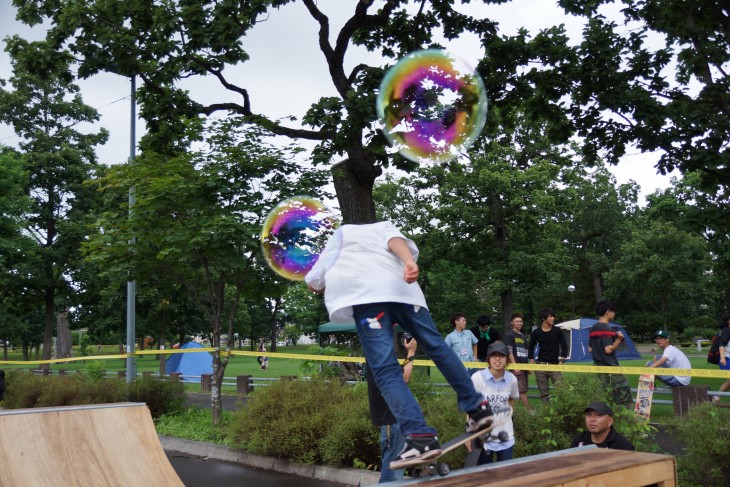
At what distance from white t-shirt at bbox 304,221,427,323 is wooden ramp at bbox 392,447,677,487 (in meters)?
1.14

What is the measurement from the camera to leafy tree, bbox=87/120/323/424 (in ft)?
40.4

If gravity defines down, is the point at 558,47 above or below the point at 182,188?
above

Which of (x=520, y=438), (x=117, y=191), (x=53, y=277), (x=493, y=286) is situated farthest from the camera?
(x=53, y=277)

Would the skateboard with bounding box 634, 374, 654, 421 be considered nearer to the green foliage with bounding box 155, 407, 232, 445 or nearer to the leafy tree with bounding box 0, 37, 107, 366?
the green foliage with bounding box 155, 407, 232, 445

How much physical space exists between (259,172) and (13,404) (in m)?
8.96

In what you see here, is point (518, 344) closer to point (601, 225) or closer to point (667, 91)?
point (667, 91)

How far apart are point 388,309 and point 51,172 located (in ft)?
139

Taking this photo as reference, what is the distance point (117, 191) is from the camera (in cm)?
1328

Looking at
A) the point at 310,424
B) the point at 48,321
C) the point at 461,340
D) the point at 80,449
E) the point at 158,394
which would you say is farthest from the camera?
the point at 48,321

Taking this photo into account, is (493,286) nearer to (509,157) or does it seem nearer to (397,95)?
(509,157)

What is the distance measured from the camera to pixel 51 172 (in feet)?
138

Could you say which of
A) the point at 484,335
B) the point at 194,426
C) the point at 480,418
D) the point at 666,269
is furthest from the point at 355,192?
the point at 666,269

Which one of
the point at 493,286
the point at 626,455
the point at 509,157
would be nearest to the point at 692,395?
the point at 626,455

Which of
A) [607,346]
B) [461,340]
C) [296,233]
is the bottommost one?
[607,346]
